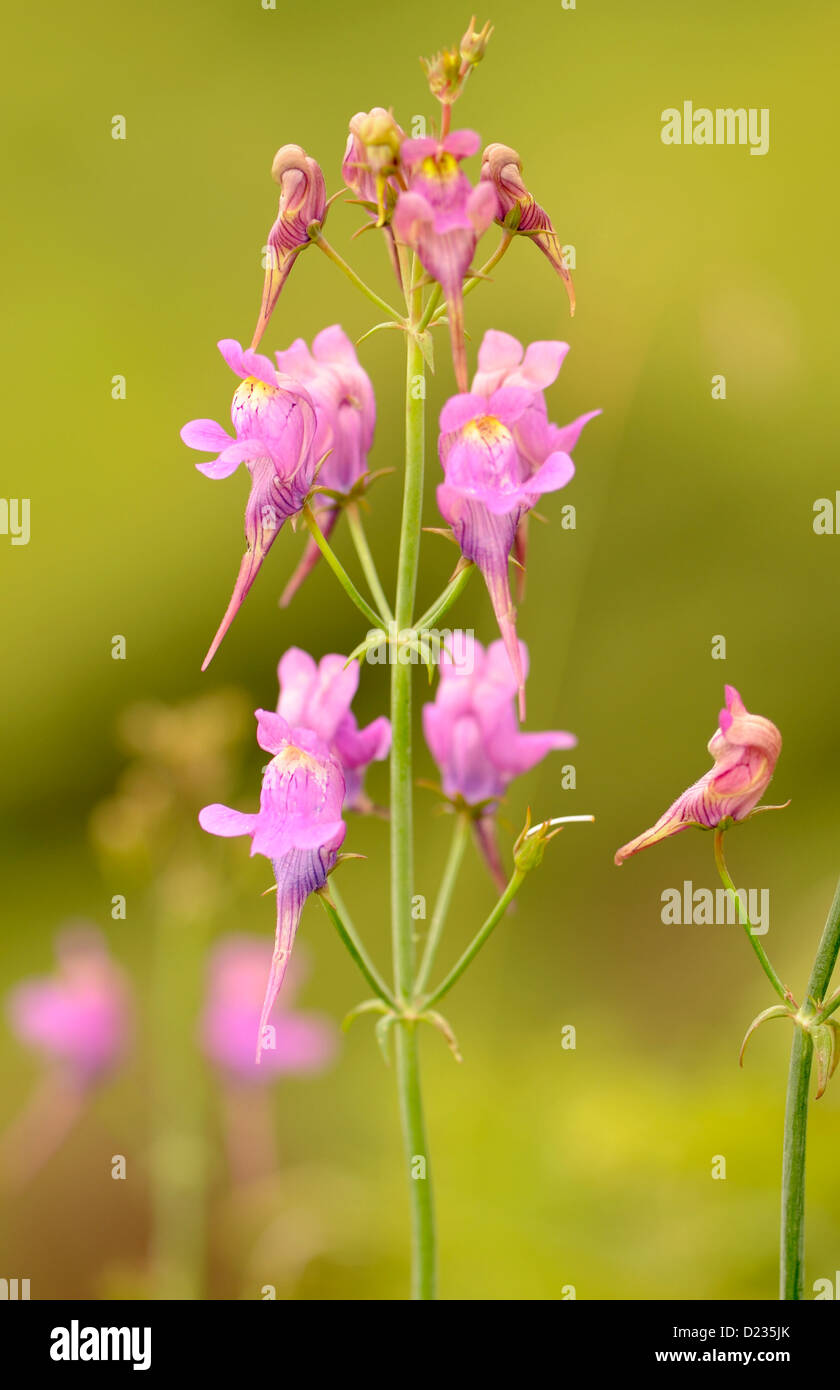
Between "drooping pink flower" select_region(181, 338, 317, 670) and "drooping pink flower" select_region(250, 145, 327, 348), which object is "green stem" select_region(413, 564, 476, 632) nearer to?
"drooping pink flower" select_region(181, 338, 317, 670)

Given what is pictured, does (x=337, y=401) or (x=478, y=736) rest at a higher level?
(x=337, y=401)

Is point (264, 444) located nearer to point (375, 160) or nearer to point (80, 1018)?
point (375, 160)

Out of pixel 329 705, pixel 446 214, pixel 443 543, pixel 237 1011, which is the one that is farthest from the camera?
pixel 443 543

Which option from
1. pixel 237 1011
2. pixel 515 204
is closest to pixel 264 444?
pixel 515 204

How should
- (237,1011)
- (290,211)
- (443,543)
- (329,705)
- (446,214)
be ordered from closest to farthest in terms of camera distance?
(446,214) → (290,211) → (329,705) → (237,1011) → (443,543)

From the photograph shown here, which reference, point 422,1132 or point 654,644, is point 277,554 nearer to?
point 654,644

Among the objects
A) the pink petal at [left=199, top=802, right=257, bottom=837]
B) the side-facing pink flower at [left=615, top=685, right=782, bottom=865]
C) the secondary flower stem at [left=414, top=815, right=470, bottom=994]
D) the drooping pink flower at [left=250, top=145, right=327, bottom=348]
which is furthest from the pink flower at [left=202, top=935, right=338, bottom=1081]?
the drooping pink flower at [left=250, top=145, right=327, bottom=348]

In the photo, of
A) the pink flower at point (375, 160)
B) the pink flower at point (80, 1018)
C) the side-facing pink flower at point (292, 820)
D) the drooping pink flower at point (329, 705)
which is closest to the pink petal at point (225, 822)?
the side-facing pink flower at point (292, 820)

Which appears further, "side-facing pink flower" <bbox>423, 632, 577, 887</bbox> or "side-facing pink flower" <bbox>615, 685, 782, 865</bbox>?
"side-facing pink flower" <bbox>423, 632, 577, 887</bbox>
